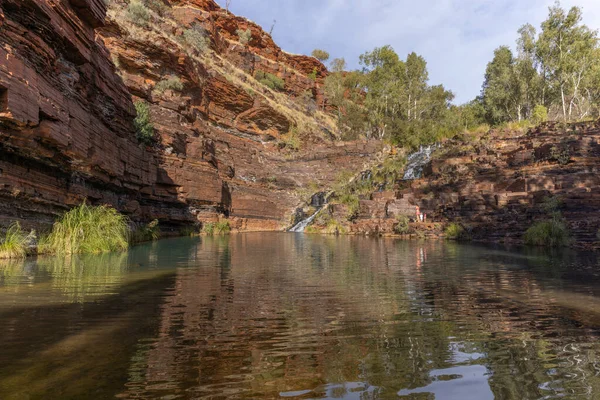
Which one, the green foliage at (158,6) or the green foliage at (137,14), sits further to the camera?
the green foliage at (158,6)

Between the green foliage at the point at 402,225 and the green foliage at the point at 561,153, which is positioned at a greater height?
the green foliage at the point at 561,153

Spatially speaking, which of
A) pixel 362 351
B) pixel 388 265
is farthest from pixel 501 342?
pixel 388 265

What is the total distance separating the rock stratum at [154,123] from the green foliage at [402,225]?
50.9 feet

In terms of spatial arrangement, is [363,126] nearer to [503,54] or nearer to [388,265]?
[503,54]

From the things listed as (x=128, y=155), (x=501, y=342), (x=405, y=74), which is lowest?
(x=501, y=342)

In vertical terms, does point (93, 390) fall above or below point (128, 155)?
below

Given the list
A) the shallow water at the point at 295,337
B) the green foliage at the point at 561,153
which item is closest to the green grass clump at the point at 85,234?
the shallow water at the point at 295,337

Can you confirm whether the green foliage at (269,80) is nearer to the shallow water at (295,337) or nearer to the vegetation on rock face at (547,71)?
the vegetation on rock face at (547,71)

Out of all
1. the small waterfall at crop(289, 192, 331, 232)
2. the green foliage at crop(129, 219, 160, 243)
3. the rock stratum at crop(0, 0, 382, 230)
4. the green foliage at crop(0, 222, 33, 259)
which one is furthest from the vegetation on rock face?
the green foliage at crop(0, 222, 33, 259)

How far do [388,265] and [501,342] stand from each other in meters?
6.71

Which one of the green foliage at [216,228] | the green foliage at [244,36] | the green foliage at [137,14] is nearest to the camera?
the green foliage at [216,228]

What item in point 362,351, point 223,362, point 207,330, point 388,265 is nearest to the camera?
point 223,362

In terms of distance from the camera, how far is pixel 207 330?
4.16m

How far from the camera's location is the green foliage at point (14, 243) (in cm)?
1011
